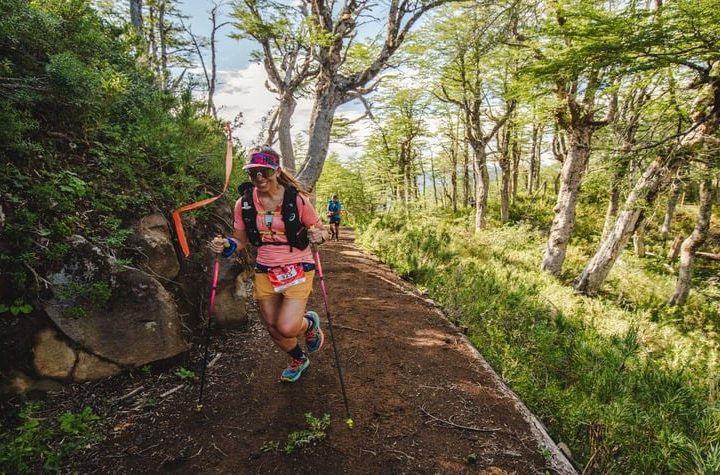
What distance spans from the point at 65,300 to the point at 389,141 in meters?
23.5

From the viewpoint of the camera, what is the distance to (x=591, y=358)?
511 cm

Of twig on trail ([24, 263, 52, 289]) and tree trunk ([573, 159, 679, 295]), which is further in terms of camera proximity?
tree trunk ([573, 159, 679, 295])

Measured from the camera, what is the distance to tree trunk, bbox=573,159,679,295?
8.76 meters

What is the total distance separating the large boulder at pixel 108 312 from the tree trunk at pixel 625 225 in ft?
34.1

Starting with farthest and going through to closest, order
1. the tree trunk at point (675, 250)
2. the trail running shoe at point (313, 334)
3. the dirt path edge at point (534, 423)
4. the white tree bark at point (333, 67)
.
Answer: the tree trunk at point (675, 250) < the white tree bark at point (333, 67) < the trail running shoe at point (313, 334) < the dirt path edge at point (534, 423)

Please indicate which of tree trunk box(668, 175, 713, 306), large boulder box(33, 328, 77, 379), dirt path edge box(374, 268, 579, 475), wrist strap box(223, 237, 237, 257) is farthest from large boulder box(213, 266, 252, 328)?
tree trunk box(668, 175, 713, 306)

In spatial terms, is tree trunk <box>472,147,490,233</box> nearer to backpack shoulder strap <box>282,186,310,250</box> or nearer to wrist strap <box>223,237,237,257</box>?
backpack shoulder strap <box>282,186,310,250</box>

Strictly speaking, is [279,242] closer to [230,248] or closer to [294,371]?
[230,248]

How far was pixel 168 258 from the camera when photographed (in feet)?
13.3

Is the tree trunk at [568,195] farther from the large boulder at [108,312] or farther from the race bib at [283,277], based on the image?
the large boulder at [108,312]

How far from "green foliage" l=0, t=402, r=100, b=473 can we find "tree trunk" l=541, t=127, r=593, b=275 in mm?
11494

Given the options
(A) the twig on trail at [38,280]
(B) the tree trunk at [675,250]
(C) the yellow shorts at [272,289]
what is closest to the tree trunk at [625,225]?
(C) the yellow shorts at [272,289]

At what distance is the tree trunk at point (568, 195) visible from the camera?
1038 centimetres

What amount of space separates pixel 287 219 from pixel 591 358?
4773 mm
